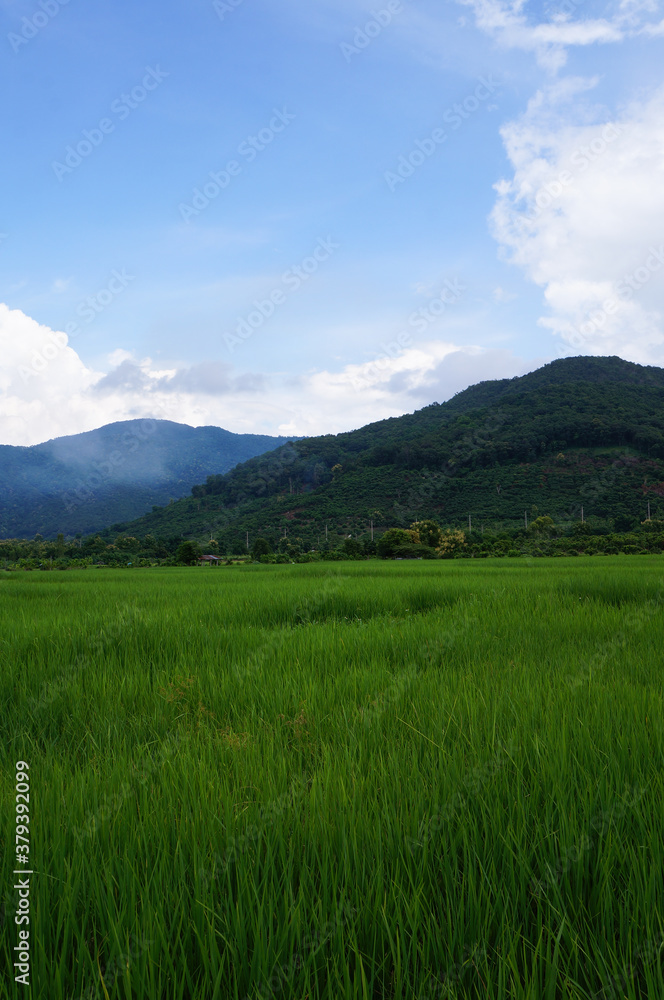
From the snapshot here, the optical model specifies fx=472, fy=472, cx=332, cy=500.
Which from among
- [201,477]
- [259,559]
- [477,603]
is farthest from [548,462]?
[201,477]

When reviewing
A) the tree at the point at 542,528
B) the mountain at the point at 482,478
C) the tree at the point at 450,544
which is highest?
the mountain at the point at 482,478

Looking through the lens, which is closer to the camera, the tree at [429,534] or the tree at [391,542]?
the tree at [391,542]

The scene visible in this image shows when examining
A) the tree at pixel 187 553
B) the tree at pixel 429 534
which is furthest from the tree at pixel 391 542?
the tree at pixel 187 553

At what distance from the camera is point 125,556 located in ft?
121

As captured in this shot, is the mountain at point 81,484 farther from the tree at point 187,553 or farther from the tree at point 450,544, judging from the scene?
the tree at point 450,544

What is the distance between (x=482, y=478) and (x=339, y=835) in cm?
6901

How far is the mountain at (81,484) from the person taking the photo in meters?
117

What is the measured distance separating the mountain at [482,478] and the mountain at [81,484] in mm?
45041

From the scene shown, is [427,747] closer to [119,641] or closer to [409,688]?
[409,688]

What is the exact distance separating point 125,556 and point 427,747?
3896 cm

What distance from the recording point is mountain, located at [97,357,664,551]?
57094mm

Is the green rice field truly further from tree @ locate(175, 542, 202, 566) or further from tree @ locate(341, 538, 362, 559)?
tree @ locate(341, 538, 362, 559)

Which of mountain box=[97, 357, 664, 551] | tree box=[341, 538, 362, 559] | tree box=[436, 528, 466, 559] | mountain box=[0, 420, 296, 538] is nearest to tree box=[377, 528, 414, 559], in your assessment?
tree box=[341, 538, 362, 559]

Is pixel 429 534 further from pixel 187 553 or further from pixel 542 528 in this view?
pixel 187 553
